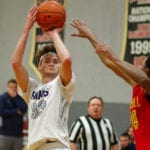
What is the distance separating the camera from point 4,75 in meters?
12.5

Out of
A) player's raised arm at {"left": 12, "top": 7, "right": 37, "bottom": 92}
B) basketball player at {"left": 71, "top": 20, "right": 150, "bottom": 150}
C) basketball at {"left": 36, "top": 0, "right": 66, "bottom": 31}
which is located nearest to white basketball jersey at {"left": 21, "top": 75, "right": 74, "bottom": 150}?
player's raised arm at {"left": 12, "top": 7, "right": 37, "bottom": 92}

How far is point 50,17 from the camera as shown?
5.02 metres

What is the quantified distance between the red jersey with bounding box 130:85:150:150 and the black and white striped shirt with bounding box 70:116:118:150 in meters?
2.85

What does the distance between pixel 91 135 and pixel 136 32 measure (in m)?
3.70

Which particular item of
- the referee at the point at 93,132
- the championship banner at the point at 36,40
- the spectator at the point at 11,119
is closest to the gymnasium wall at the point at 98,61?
the championship banner at the point at 36,40

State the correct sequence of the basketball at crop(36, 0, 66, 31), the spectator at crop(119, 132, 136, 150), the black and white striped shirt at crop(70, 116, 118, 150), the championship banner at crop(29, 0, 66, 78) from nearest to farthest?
1. the basketball at crop(36, 0, 66, 31)
2. the black and white striped shirt at crop(70, 116, 118, 150)
3. the spectator at crop(119, 132, 136, 150)
4. the championship banner at crop(29, 0, 66, 78)

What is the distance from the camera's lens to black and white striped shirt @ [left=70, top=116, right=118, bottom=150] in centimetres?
758

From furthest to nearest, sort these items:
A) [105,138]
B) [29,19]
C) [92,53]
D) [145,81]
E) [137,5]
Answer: [92,53] < [137,5] < [105,138] < [29,19] < [145,81]

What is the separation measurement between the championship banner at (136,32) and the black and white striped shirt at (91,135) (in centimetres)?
317

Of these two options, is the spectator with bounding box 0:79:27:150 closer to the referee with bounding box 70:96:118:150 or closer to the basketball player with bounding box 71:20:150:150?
the referee with bounding box 70:96:118:150

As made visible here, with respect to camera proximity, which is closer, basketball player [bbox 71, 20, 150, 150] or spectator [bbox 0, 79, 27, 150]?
basketball player [bbox 71, 20, 150, 150]

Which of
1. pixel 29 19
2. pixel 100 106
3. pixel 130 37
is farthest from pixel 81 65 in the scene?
pixel 29 19

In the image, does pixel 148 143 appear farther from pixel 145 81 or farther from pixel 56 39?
A: pixel 56 39

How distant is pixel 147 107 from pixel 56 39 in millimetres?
905
